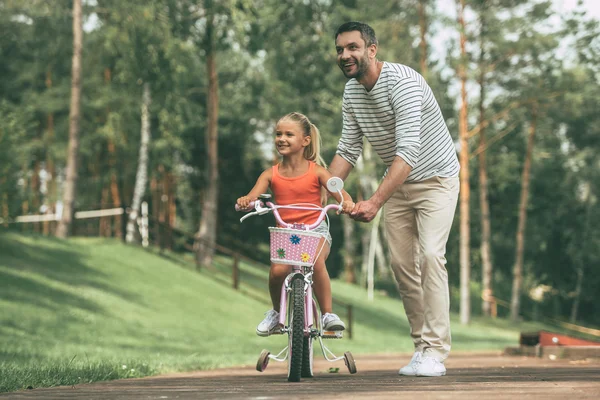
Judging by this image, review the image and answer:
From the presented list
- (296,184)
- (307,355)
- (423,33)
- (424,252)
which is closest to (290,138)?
(296,184)

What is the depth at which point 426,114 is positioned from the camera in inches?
279

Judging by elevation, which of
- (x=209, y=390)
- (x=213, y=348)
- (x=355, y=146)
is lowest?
(x=213, y=348)

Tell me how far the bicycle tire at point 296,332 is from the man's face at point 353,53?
1.47 metres

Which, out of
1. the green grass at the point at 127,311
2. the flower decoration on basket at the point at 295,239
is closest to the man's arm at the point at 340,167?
the flower decoration on basket at the point at 295,239

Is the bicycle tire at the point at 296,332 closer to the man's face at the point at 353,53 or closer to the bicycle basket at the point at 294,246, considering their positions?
the bicycle basket at the point at 294,246

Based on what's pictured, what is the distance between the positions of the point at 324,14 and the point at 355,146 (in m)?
34.9

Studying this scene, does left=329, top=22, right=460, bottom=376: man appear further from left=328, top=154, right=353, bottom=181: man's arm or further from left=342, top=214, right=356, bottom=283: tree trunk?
left=342, top=214, right=356, bottom=283: tree trunk

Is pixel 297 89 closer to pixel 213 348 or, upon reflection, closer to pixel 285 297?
pixel 213 348

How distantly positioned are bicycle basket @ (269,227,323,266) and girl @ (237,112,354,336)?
0.18 meters

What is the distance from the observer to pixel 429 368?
6758mm

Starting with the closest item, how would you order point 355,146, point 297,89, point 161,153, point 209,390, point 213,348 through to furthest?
point 209,390 → point 355,146 → point 213,348 → point 161,153 → point 297,89

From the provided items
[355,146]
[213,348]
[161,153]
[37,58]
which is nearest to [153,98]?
[161,153]

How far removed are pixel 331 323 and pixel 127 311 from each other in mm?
13410

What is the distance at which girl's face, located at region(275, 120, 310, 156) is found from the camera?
6820mm
